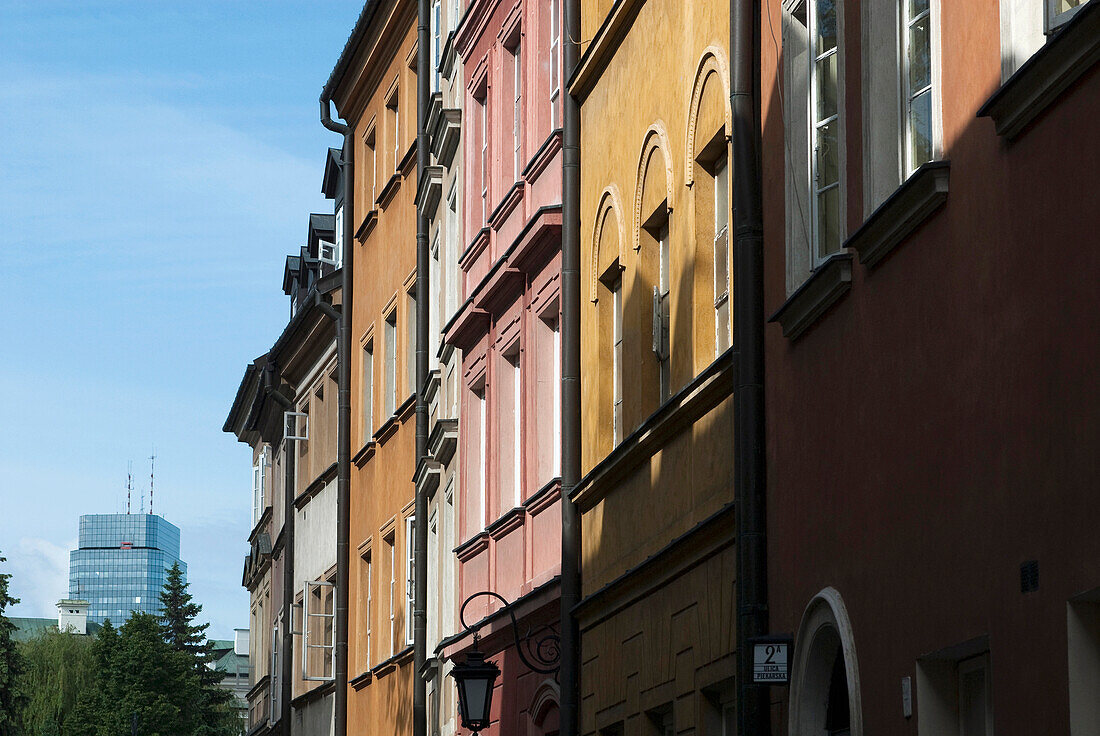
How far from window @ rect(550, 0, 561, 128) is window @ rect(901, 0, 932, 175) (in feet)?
30.6

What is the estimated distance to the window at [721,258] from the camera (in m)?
13.6

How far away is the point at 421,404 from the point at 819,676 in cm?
1422

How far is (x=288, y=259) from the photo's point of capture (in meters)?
42.2

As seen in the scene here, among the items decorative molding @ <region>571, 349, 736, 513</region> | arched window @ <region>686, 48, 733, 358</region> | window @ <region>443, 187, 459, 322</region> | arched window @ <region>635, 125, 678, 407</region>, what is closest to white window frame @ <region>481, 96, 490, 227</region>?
window @ <region>443, 187, 459, 322</region>

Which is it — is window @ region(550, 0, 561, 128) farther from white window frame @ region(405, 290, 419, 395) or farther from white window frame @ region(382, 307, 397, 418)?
white window frame @ region(382, 307, 397, 418)

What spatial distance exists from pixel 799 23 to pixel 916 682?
4532 millimetres

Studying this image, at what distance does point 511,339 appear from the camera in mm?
20250

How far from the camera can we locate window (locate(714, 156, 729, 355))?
13578 millimetres

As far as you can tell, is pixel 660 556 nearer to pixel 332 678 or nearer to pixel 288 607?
pixel 332 678

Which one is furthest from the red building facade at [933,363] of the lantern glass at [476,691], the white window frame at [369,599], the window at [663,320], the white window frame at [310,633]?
the white window frame at [310,633]

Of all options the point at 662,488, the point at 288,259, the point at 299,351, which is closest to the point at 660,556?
the point at 662,488

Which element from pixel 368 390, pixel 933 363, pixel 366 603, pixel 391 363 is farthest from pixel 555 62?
pixel 366 603

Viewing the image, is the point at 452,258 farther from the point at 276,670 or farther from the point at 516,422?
the point at 276,670

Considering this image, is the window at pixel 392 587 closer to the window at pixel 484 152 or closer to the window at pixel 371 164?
the window at pixel 371 164
